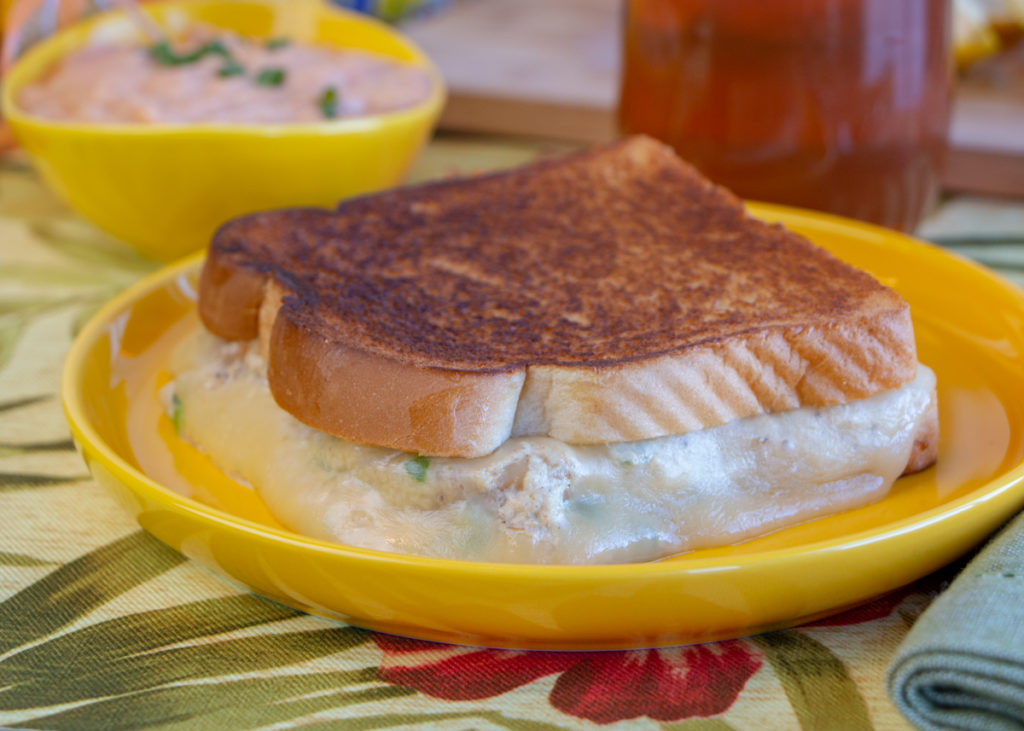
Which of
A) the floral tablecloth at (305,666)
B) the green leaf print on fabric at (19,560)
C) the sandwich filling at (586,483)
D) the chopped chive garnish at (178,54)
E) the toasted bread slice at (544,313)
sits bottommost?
the green leaf print on fabric at (19,560)

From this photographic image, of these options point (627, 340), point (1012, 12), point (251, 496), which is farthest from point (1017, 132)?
point (251, 496)

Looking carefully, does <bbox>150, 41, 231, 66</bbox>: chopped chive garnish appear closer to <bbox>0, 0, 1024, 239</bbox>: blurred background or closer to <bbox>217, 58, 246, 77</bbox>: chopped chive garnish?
<bbox>217, 58, 246, 77</bbox>: chopped chive garnish

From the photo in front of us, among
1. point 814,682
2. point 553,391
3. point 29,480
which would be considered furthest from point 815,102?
point 29,480

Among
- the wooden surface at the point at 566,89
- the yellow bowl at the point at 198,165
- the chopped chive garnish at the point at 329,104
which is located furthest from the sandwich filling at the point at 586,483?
the wooden surface at the point at 566,89

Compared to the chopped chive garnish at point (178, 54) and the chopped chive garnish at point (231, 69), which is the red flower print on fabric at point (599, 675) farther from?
the chopped chive garnish at point (178, 54)

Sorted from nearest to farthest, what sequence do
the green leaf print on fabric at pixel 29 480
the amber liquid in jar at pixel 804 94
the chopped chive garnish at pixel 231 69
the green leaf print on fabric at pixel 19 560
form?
the green leaf print on fabric at pixel 19 560, the green leaf print on fabric at pixel 29 480, the amber liquid in jar at pixel 804 94, the chopped chive garnish at pixel 231 69

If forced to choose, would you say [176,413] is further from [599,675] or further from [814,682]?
[814,682]
